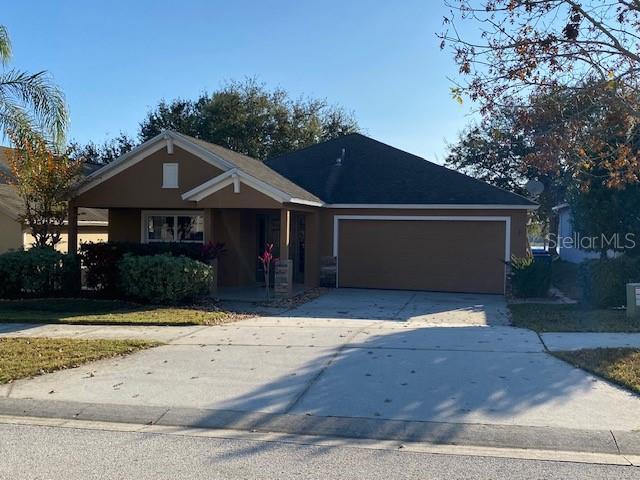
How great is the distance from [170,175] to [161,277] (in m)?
4.37

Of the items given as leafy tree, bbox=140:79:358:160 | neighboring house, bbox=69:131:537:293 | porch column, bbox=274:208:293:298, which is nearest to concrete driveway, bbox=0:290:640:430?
porch column, bbox=274:208:293:298

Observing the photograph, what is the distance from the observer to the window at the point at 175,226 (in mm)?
18297

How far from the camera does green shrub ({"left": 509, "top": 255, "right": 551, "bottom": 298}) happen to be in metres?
15.6

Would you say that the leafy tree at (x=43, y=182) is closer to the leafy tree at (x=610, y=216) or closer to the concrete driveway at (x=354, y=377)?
the concrete driveway at (x=354, y=377)

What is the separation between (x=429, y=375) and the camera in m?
7.13

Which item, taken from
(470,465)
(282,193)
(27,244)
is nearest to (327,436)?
(470,465)

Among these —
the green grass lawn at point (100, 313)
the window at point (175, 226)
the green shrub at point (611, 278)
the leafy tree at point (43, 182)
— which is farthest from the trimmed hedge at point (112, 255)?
the green shrub at point (611, 278)

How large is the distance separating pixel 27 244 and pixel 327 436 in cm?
1764

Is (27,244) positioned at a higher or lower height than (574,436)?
higher

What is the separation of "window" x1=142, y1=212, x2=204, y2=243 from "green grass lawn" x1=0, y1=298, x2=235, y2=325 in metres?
4.52

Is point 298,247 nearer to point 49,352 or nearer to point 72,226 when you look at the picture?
point 72,226

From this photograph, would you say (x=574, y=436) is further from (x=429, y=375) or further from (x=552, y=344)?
(x=552, y=344)

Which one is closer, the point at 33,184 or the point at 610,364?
the point at 610,364

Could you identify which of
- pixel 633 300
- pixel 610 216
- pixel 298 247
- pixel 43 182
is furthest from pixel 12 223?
pixel 633 300
